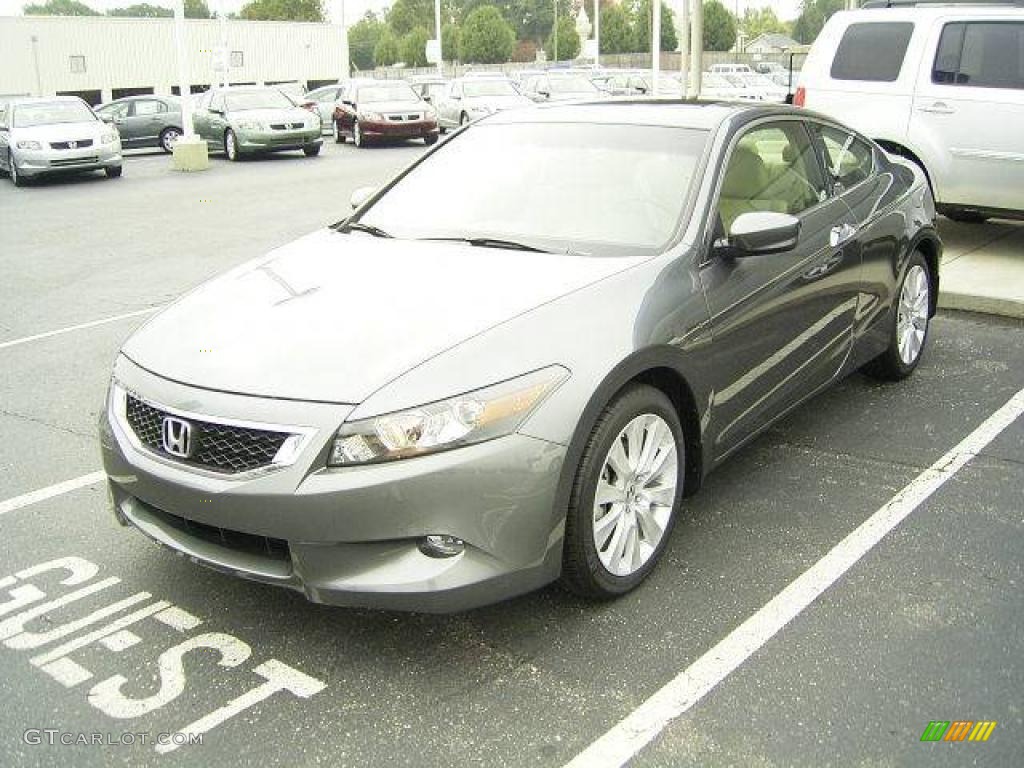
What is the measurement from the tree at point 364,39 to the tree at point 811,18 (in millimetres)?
46881

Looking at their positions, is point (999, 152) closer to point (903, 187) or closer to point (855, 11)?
point (855, 11)

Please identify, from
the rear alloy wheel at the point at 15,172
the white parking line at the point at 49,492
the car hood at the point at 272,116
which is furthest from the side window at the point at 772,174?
the car hood at the point at 272,116

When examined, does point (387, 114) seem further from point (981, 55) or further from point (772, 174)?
point (772, 174)

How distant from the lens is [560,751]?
279 cm

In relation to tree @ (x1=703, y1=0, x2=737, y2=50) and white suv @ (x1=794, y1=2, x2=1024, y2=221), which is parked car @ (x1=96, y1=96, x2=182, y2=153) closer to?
white suv @ (x1=794, y1=2, x2=1024, y2=221)

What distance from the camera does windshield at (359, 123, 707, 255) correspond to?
409cm

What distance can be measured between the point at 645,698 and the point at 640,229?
1824mm

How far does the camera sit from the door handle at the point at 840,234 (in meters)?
4.73

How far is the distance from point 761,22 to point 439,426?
141690 mm

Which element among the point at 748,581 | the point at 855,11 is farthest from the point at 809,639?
the point at 855,11

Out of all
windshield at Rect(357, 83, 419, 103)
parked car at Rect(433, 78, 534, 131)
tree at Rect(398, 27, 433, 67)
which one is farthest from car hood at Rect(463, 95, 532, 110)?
tree at Rect(398, 27, 433, 67)

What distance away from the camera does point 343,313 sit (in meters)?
3.53

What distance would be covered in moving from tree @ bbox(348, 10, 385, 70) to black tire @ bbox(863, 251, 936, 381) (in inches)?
4686

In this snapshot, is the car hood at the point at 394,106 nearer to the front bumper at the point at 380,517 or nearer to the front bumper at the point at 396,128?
the front bumper at the point at 396,128
